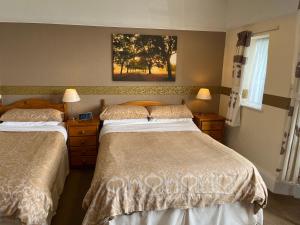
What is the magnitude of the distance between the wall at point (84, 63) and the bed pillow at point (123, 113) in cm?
35

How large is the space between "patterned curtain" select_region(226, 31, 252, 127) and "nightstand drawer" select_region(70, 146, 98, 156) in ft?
6.61

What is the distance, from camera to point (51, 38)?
350 cm

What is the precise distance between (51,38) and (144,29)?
4.51 ft

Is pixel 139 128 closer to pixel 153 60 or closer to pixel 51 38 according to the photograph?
pixel 153 60

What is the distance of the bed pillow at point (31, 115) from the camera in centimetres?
322

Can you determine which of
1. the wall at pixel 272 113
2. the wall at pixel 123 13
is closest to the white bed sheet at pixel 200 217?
the wall at pixel 272 113

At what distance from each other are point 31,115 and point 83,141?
78 cm

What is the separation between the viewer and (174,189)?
6.31 feet

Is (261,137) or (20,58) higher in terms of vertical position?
(20,58)

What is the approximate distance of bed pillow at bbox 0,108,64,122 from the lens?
10.6ft

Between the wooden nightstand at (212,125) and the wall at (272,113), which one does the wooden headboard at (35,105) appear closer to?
the wooden nightstand at (212,125)

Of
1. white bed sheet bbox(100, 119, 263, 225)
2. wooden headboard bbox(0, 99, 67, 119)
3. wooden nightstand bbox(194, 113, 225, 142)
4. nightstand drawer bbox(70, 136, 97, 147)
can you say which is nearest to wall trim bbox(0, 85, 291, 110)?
wooden headboard bbox(0, 99, 67, 119)

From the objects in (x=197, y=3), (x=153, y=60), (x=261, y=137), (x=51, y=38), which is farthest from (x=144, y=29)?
(x=261, y=137)

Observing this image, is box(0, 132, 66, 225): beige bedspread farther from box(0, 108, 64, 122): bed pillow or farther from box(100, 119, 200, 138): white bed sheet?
box(100, 119, 200, 138): white bed sheet
